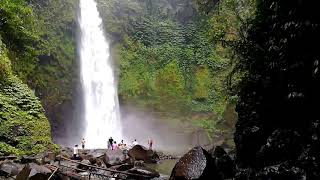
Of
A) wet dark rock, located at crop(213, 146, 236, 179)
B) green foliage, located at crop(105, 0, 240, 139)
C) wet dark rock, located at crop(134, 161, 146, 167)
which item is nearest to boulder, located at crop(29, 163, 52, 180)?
wet dark rock, located at crop(213, 146, 236, 179)

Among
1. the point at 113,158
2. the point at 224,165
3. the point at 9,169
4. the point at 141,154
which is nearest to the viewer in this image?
the point at 9,169

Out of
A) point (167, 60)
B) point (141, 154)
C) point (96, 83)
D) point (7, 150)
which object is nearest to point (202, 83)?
point (167, 60)

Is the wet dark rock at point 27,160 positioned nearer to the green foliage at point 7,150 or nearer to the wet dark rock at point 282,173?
the green foliage at point 7,150

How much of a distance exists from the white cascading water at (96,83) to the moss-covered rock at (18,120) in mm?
14790

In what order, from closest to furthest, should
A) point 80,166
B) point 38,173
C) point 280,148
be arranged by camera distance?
point 280,148 < point 38,173 < point 80,166

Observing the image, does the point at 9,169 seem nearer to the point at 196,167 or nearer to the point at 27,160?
the point at 27,160

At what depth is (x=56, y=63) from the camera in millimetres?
32750

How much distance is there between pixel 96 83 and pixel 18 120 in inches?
817

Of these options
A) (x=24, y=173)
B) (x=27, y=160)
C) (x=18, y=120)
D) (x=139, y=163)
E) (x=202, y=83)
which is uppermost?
(x=202, y=83)

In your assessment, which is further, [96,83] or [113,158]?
[96,83]

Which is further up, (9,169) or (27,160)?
(27,160)

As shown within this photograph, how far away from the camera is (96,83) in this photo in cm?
3616

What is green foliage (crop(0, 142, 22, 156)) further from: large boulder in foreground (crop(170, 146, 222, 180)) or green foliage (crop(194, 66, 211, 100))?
green foliage (crop(194, 66, 211, 100))

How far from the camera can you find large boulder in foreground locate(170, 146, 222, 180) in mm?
12125
